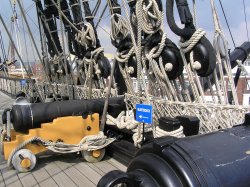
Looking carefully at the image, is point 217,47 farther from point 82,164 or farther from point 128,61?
point 82,164

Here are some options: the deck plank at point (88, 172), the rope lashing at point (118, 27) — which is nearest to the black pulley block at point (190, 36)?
the rope lashing at point (118, 27)

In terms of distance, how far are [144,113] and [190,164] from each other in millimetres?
1245

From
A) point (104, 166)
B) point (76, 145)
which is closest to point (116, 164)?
point (104, 166)

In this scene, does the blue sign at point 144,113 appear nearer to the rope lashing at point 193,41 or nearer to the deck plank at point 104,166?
the rope lashing at point 193,41

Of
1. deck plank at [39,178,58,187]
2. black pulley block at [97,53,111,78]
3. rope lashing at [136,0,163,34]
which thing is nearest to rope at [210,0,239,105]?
rope lashing at [136,0,163,34]

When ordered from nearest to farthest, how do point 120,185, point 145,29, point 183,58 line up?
point 120,185
point 183,58
point 145,29

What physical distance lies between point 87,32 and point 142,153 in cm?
402

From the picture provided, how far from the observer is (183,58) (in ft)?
9.52

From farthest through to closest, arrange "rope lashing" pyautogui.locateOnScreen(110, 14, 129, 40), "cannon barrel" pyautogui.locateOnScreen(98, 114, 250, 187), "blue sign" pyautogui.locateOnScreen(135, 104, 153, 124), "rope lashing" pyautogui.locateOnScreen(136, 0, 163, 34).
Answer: "rope lashing" pyautogui.locateOnScreen(110, 14, 129, 40) < "rope lashing" pyautogui.locateOnScreen(136, 0, 163, 34) < "blue sign" pyautogui.locateOnScreen(135, 104, 153, 124) < "cannon barrel" pyautogui.locateOnScreen(98, 114, 250, 187)

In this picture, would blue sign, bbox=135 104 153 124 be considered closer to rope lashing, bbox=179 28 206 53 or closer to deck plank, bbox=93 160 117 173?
rope lashing, bbox=179 28 206 53

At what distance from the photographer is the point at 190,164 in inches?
41.6

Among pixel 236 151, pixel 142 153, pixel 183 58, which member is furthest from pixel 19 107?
pixel 236 151

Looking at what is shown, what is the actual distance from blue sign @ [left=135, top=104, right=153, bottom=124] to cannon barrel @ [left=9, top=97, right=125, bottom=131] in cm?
116

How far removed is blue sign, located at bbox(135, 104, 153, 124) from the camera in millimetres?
2242
